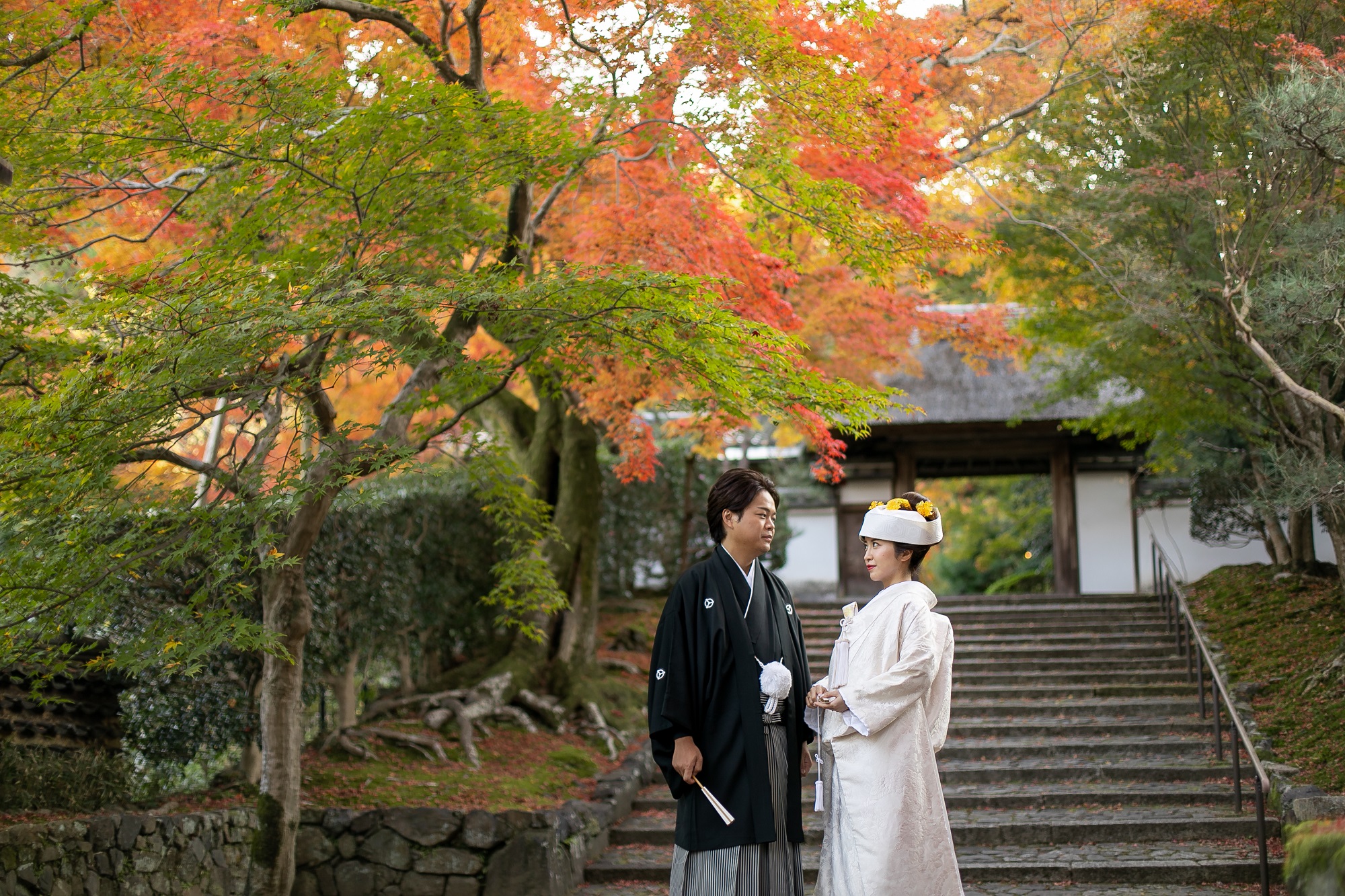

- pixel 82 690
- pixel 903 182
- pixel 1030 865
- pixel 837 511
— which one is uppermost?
pixel 903 182

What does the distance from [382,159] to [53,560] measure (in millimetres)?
2281

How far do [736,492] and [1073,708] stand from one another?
726 cm

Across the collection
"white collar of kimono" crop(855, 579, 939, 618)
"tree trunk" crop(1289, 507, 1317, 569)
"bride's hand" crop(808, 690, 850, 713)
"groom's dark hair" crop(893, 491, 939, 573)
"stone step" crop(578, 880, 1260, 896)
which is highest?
"tree trunk" crop(1289, 507, 1317, 569)

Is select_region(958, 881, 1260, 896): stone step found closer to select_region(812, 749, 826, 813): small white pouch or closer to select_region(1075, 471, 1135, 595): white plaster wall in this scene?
select_region(812, 749, 826, 813): small white pouch

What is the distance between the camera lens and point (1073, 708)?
987cm

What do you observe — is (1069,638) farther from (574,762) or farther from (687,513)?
(574,762)

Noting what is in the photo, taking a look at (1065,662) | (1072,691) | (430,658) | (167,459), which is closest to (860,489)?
(1065,662)

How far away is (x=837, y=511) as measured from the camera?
16125mm

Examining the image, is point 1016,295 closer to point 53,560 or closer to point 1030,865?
point 1030,865

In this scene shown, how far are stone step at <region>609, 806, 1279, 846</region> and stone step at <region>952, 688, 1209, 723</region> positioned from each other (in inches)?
86.5

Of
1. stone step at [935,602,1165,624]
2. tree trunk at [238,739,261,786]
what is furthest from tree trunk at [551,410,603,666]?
stone step at [935,602,1165,624]

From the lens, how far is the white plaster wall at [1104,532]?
1545 centimetres

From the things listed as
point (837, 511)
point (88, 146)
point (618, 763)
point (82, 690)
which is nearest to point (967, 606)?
point (837, 511)

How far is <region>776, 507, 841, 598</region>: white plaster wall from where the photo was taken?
15984 millimetres
